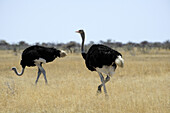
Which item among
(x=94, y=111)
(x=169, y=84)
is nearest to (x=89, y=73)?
(x=169, y=84)

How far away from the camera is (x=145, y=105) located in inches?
257


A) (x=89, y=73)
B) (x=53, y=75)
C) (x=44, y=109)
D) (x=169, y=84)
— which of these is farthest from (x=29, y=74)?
(x=44, y=109)

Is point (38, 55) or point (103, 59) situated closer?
point (103, 59)

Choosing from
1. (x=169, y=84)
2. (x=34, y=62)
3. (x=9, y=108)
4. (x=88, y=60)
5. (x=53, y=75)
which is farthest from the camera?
(x=53, y=75)

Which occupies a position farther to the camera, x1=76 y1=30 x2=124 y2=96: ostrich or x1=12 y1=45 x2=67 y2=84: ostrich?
x1=12 y1=45 x2=67 y2=84: ostrich

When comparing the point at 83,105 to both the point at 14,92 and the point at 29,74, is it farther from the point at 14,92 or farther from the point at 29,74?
the point at 29,74

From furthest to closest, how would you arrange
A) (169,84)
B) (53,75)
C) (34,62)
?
(53,75)
(34,62)
(169,84)

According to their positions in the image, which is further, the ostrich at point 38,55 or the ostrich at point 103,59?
the ostrich at point 38,55

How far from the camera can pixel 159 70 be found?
14.6m

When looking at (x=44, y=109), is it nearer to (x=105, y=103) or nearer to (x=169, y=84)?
(x=105, y=103)

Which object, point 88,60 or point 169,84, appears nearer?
point 88,60

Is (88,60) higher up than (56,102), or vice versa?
(88,60)

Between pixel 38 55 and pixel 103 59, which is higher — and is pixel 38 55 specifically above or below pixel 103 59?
above

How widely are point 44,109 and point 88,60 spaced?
7.07 feet
